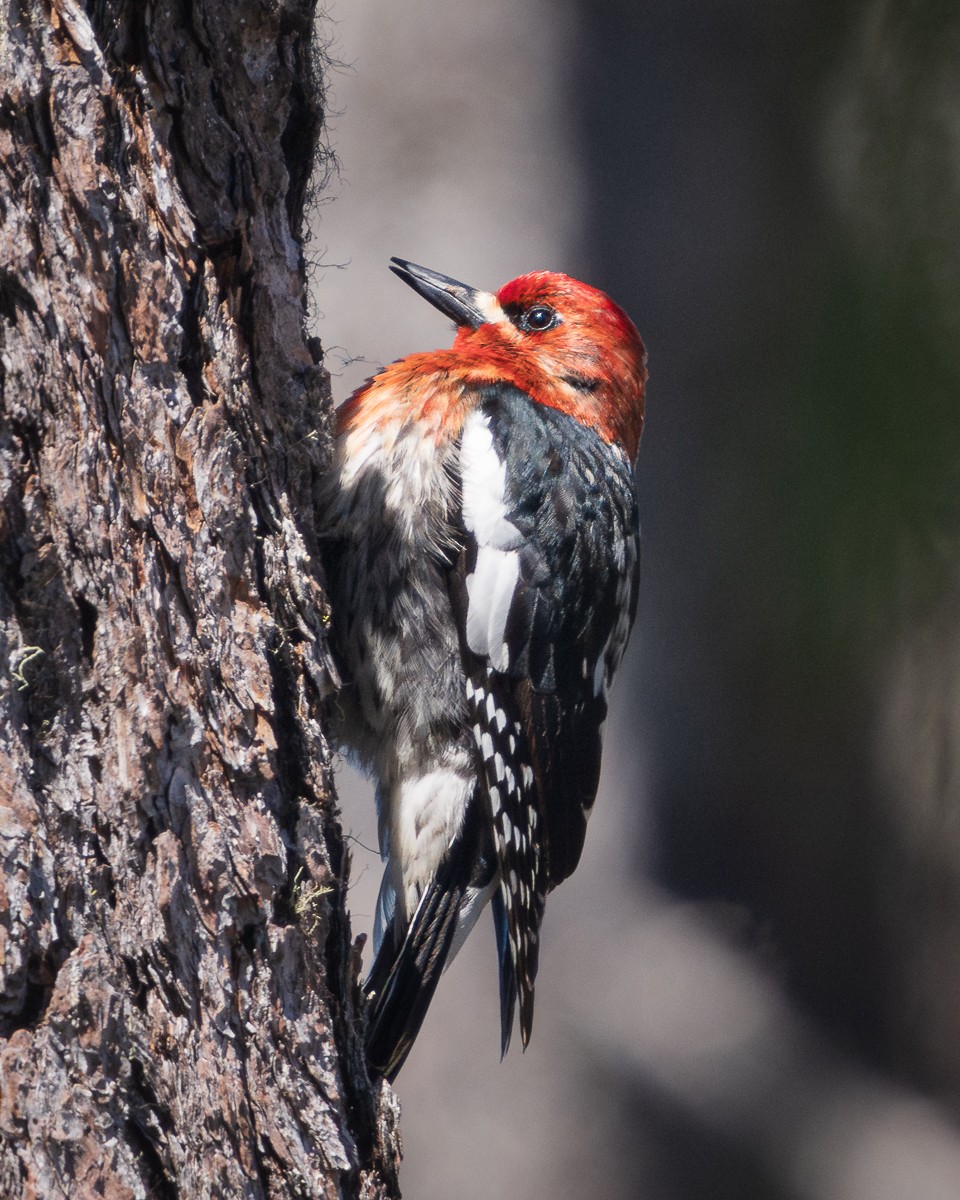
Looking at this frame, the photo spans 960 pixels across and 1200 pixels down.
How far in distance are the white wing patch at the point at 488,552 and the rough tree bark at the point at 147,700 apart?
72 centimetres

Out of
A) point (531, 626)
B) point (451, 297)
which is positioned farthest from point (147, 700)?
point (451, 297)

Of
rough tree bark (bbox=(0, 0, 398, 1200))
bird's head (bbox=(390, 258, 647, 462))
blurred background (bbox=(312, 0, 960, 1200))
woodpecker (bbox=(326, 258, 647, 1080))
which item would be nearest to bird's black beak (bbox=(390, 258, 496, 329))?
bird's head (bbox=(390, 258, 647, 462))

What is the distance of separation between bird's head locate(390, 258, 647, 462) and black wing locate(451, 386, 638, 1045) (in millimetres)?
230

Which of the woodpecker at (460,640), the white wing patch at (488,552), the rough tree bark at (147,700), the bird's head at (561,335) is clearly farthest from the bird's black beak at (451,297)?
the rough tree bark at (147,700)

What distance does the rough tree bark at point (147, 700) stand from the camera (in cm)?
142

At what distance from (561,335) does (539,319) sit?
0.08 m

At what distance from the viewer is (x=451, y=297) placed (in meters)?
2.93

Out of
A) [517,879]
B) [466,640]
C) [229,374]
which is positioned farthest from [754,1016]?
[229,374]

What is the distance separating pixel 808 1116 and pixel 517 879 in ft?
6.78

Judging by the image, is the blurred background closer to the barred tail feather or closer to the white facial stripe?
the white facial stripe

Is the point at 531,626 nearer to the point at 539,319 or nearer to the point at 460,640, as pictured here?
the point at 460,640

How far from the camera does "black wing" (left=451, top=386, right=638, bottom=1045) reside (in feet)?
8.03

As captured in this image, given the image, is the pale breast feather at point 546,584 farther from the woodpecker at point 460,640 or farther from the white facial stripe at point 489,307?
the white facial stripe at point 489,307

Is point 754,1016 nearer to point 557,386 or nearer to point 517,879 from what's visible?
point 517,879
